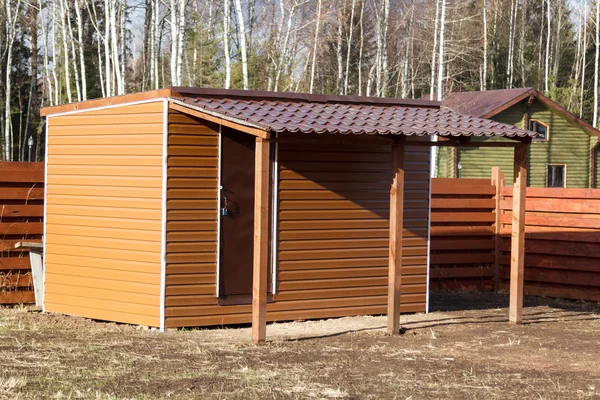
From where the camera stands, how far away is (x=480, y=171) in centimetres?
3422

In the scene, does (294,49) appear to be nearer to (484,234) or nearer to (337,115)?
(484,234)

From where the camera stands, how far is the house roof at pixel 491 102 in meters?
31.4

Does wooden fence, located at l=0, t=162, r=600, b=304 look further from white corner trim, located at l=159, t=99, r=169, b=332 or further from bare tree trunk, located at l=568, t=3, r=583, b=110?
bare tree trunk, located at l=568, t=3, r=583, b=110

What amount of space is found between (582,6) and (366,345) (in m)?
44.0

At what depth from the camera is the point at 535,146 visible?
118ft

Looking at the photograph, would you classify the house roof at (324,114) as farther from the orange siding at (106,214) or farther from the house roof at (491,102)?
the house roof at (491,102)

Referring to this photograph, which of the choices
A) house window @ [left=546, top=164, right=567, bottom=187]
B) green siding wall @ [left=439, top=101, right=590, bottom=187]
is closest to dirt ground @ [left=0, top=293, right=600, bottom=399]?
green siding wall @ [left=439, top=101, right=590, bottom=187]

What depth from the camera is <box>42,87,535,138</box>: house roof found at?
9.72 meters

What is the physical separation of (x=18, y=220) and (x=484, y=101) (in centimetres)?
2292

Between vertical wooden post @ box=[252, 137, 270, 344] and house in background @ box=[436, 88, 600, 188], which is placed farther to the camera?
house in background @ box=[436, 88, 600, 188]

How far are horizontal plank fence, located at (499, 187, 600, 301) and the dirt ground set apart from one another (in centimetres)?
178

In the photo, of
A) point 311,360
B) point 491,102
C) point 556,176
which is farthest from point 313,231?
point 556,176

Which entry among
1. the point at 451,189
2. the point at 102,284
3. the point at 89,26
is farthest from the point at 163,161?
the point at 89,26

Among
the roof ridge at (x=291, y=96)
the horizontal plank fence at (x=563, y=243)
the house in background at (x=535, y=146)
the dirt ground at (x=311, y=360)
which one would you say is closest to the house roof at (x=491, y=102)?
the house in background at (x=535, y=146)
